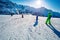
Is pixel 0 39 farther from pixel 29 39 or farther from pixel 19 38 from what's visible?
pixel 29 39

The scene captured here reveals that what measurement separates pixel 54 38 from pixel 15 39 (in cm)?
308

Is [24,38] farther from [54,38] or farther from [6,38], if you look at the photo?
[54,38]

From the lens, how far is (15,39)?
8.30 meters

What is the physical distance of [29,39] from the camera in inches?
329

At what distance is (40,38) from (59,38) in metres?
1.54

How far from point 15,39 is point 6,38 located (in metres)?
0.73

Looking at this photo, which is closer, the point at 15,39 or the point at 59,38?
the point at 15,39

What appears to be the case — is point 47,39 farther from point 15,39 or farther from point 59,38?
point 15,39

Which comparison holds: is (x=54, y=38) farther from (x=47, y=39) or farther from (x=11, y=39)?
(x=11, y=39)

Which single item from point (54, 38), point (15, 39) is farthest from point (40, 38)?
point (15, 39)

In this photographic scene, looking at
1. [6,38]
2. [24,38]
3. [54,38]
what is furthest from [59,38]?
[6,38]

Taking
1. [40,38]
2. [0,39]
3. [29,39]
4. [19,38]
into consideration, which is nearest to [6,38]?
[0,39]

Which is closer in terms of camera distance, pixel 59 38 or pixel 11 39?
pixel 11 39

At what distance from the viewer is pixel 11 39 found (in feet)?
27.2
